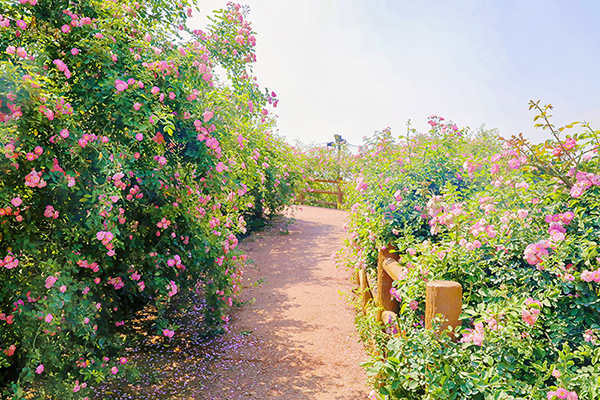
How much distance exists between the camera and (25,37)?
8.34 ft

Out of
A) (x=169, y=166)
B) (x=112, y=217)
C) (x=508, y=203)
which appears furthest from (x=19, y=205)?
(x=508, y=203)

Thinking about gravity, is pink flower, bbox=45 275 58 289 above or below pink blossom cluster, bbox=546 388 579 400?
above

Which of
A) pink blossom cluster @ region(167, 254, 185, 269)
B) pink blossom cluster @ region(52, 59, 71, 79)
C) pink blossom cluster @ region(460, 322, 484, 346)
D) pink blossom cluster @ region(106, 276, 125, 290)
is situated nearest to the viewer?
pink blossom cluster @ region(460, 322, 484, 346)

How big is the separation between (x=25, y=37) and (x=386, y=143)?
3.62m

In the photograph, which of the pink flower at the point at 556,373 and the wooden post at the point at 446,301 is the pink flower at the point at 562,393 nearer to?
the pink flower at the point at 556,373

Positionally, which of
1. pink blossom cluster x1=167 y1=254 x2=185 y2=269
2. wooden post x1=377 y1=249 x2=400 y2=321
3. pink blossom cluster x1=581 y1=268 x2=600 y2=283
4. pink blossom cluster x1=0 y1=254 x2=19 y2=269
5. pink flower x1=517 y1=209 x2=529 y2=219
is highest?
pink flower x1=517 y1=209 x2=529 y2=219

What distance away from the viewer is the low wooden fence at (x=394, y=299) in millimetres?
1896

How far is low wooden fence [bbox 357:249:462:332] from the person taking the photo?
190 centimetres

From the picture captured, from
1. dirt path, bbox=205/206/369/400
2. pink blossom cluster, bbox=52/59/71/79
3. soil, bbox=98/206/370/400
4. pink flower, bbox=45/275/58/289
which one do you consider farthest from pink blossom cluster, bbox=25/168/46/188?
dirt path, bbox=205/206/369/400

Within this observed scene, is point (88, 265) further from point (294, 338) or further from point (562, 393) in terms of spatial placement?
point (562, 393)

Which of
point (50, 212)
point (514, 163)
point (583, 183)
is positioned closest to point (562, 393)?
point (583, 183)

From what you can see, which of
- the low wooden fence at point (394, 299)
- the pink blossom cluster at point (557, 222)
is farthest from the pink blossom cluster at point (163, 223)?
the pink blossom cluster at point (557, 222)

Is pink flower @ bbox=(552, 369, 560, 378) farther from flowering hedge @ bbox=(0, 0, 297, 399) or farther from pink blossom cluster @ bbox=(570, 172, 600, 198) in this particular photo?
flowering hedge @ bbox=(0, 0, 297, 399)

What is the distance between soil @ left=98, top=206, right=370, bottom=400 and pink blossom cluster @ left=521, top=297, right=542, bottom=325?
1.64 meters
